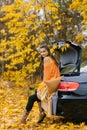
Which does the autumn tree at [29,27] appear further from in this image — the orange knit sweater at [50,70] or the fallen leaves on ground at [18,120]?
the orange knit sweater at [50,70]

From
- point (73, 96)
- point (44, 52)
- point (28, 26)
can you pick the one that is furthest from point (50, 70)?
point (28, 26)

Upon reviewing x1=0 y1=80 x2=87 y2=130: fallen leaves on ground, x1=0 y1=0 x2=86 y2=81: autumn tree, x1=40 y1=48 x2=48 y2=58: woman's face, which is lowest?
x1=0 y1=80 x2=87 y2=130: fallen leaves on ground

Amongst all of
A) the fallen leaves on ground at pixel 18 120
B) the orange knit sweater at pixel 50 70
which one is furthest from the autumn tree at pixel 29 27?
the orange knit sweater at pixel 50 70

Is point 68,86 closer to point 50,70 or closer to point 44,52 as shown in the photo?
point 50,70

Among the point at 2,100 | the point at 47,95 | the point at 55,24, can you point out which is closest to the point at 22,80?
the point at 2,100

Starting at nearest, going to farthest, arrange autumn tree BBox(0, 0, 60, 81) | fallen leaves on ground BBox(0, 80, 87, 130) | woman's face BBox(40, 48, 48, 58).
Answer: fallen leaves on ground BBox(0, 80, 87, 130) < woman's face BBox(40, 48, 48, 58) < autumn tree BBox(0, 0, 60, 81)

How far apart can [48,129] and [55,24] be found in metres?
6.44

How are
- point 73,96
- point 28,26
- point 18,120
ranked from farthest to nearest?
1. point 28,26
2. point 18,120
3. point 73,96

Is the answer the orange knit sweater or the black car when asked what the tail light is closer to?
the black car

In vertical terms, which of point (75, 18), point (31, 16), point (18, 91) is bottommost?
point (18, 91)

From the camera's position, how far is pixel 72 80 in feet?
24.6

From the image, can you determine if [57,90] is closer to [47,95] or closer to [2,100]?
[47,95]

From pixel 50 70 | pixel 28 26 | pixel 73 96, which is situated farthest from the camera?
pixel 28 26

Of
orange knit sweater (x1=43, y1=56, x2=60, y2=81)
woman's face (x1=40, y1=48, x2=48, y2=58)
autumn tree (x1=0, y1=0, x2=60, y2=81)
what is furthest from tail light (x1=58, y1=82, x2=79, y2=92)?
autumn tree (x1=0, y1=0, x2=60, y2=81)
